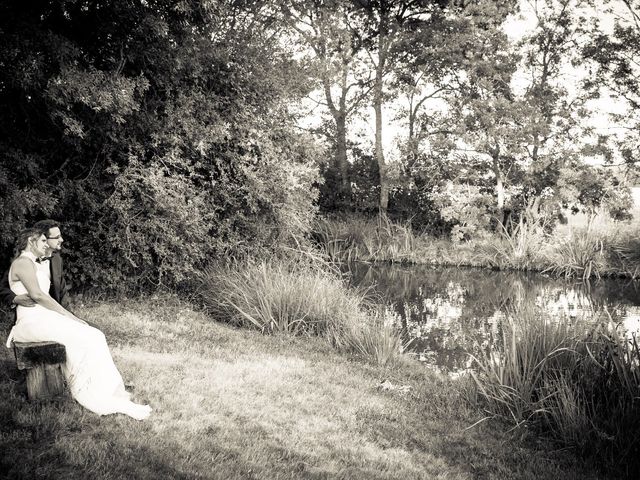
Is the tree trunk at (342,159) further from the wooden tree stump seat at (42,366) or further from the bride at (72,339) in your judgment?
the wooden tree stump seat at (42,366)

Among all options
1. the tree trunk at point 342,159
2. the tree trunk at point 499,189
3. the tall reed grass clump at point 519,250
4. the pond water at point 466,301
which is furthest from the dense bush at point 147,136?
the tree trunk at point 342,159

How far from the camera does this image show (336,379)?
680 centimetres

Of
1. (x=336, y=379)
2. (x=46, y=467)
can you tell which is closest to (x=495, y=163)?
(x=336, y=379)

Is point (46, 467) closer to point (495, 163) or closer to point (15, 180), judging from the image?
point (15, 180)

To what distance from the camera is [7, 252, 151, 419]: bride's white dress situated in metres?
4.90

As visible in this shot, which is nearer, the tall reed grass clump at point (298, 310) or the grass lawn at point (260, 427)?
the grass lawn at point (260, 427)

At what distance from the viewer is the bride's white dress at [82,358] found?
4.90m

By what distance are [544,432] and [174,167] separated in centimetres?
753

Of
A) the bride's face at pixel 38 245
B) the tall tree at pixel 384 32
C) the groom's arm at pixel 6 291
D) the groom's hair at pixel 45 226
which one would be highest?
the tall tree at pixel 384 32

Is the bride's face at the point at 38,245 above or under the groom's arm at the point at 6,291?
above

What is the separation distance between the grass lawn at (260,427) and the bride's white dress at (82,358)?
13 centimetres

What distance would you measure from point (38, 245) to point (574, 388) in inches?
218

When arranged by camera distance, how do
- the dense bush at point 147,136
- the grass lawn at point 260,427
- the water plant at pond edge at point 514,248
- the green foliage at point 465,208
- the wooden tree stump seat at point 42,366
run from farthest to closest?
the green foliage at point 465,208, the water plant at pond edge at point 514,248, the dense bush at point 147,136, the wooden tree stump seat at point 42,366, the grass lawn at point 260,427

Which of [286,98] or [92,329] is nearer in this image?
[92,329]
